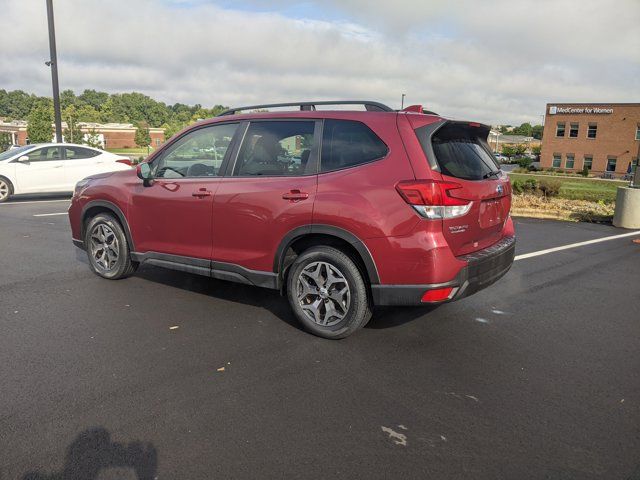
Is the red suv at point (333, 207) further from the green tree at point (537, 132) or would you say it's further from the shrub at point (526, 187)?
the green tree at point (537, 132)

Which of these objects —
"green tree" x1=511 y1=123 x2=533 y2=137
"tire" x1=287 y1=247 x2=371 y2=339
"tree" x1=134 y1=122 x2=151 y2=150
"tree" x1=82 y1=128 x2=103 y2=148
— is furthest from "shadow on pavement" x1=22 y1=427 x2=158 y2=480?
"green tree" x1=511 y1=123 x2=533 y2=137

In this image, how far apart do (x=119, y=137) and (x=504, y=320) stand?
360ft

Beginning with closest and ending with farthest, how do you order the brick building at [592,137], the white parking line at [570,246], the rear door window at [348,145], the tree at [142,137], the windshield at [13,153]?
the rear door window at [348,145], the white parking line at [570,246], the windshield at [13,153], the brick building at [592,137], the tree at [142,137]

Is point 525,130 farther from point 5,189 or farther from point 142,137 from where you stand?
point 5,189

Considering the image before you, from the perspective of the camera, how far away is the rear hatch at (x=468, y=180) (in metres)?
3.87

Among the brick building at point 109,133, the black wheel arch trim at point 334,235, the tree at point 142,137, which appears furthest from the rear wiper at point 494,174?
the tree at point 142,137

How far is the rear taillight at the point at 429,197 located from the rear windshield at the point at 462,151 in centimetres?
19

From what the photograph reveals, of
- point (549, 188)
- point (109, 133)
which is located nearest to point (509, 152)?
point (109, 133)

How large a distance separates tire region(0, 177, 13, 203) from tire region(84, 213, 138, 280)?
9108 mm

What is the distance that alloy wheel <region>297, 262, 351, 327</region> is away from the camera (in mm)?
4160

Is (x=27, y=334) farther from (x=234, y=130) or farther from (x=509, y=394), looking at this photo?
(x=509, y=394)

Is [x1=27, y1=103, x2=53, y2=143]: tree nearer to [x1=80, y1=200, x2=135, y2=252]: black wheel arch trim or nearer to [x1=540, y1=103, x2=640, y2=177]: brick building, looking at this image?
[x1=540, y1=103, x2=640, y2=177]: brick building

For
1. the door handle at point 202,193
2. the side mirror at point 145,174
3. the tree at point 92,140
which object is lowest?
the door handle at point 202,193

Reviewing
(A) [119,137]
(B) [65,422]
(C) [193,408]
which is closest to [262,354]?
(C) [193,408]
